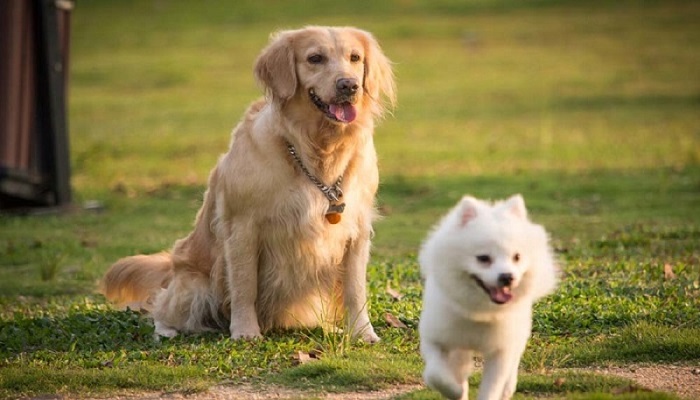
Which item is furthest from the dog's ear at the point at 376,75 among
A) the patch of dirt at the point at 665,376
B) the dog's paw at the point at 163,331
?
the patch of dirt at the point at 665,376

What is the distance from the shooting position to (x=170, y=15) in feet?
160

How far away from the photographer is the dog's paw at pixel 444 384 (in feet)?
19.2

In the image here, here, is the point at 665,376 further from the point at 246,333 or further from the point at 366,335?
the point at 246,333

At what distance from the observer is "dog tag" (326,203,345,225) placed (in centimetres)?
793

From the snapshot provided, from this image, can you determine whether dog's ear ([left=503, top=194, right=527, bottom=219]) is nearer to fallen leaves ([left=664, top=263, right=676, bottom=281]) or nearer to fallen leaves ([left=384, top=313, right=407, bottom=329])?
fallen leaves ([left=384, top=313, right=407, bottom=329])

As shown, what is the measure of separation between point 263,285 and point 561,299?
2.19 meters

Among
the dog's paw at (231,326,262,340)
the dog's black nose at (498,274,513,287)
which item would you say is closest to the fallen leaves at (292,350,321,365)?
the dog's paw at (231,326,262,340)

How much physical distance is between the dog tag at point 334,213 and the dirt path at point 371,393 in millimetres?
1534

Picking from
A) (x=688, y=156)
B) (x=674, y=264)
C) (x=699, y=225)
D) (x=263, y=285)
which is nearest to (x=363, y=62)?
(x=263, y=285)

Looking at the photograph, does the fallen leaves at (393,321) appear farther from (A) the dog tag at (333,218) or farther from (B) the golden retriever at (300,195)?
(A) the dog tag at (333,218)

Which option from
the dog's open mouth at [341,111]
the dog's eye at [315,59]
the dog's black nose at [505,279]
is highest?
the dog's eye at [315,59]

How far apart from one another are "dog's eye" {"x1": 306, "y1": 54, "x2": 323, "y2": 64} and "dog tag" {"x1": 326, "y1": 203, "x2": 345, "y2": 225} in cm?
97

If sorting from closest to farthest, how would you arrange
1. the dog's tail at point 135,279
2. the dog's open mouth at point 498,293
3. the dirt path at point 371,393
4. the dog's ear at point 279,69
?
the dog's open mouth at point 498,293 < the dirt path at point 371,393 < the dog's ear at point 279,69 < the dog's tail at point 135,279

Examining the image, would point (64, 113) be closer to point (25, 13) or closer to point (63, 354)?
point (25, 13)
